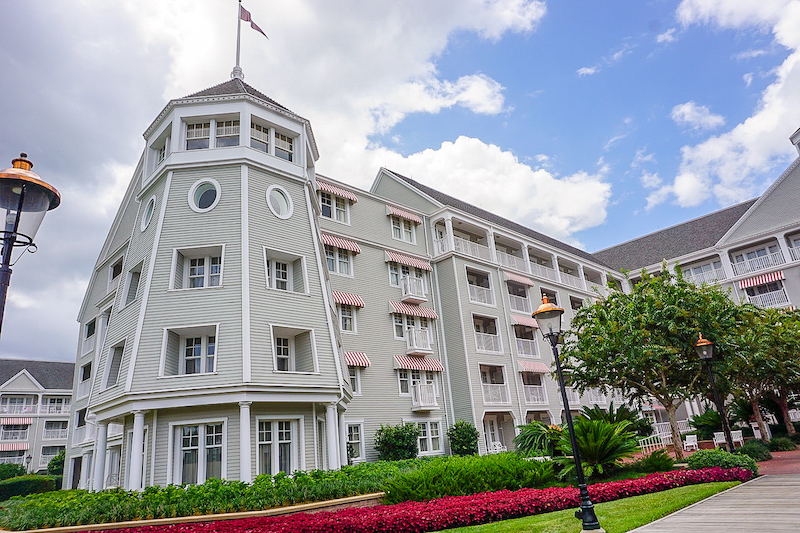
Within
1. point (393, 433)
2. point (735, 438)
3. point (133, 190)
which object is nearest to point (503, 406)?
point (393, 433)

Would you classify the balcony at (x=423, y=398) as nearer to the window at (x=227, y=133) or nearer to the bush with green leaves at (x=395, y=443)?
the bush with green leaves at (x=395, y=443)

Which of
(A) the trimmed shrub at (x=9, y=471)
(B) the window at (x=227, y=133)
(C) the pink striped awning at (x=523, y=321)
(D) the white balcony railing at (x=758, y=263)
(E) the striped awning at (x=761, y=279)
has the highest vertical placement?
(B) the window at (x=227, y=133)

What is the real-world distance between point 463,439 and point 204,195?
16178mm

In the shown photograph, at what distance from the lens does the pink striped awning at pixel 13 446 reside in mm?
47309

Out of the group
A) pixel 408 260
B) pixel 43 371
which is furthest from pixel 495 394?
pixel 43 371

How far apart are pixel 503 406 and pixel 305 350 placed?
44.6 feet

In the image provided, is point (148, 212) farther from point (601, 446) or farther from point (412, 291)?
point (601, 446)

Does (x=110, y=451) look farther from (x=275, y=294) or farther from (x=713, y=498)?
(x=713, y=498)

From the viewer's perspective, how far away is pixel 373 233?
2717 cm

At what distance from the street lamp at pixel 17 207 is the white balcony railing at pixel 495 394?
2376 cm

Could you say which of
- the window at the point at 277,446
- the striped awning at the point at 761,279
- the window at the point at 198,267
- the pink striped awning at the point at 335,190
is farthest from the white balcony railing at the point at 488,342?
the striped awning at the point at 761,279

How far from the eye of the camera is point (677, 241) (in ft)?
149

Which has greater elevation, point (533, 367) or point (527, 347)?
point (527, 347)

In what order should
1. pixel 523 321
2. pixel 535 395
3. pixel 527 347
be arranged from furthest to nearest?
pixel 527 347
pixel 523 321
pixel 535 395
